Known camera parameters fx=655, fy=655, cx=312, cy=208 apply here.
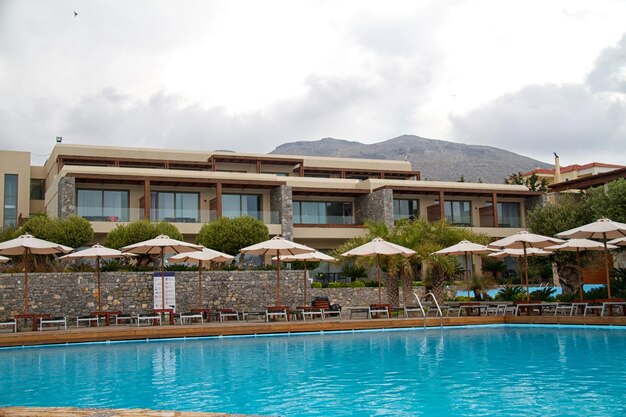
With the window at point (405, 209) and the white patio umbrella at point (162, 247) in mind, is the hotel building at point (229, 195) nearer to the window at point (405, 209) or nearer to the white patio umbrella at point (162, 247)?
the window at point (405, 209)

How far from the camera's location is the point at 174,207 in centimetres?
3603

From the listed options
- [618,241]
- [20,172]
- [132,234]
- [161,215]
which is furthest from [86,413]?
[20,172]

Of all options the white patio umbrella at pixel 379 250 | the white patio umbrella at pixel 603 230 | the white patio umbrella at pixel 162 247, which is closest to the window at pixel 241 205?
the white patio umbrella at pixel 162 247

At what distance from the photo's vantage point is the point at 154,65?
18.6 meters

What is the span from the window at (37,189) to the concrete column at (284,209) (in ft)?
55.5

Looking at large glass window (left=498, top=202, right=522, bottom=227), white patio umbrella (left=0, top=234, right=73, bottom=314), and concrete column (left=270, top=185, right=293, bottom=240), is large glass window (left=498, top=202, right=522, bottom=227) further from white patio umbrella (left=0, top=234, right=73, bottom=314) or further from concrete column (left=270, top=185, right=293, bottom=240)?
white patio umbrella (left=0, top=234, right=73, bottom=314)

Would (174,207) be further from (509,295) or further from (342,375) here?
(342,375)

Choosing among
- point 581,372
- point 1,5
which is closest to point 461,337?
point 581,372

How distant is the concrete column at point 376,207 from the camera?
37.4 metres

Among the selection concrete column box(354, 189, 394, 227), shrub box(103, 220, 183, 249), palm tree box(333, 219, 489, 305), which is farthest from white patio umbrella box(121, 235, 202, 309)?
concrete column box(354, 189, 394, 227)

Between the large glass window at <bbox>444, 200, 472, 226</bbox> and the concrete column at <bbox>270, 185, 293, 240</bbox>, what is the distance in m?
10.3

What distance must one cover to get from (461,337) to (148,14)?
11.7 m

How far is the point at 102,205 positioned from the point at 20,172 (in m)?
9.18

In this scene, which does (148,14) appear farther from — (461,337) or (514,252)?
(514,252)
